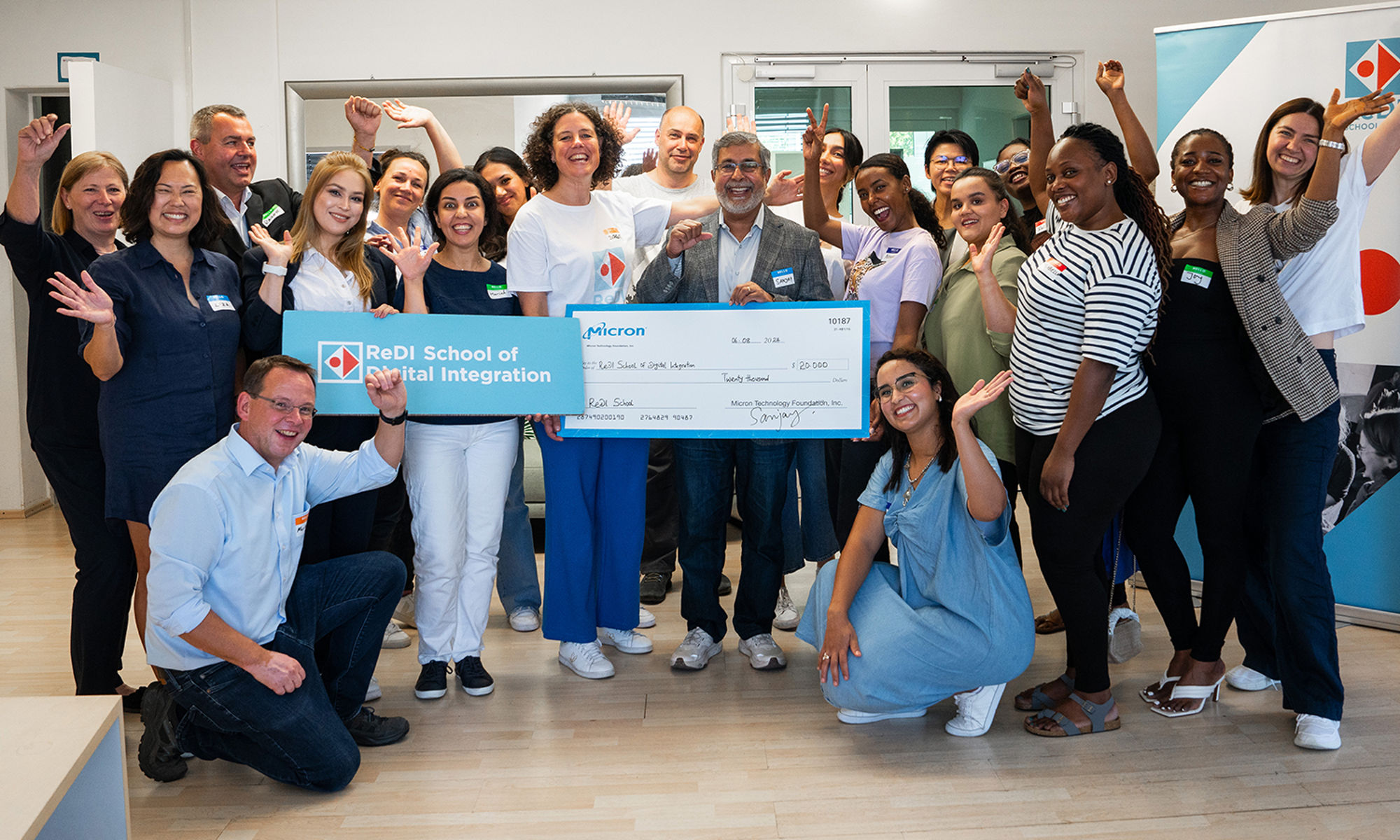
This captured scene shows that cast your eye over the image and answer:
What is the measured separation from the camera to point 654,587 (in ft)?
13.9

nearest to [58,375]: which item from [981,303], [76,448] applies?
[76,448]

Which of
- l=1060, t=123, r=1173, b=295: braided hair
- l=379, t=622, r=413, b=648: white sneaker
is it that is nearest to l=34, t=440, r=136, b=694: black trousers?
l=379, t=622, r=413, b=648: white sneaker

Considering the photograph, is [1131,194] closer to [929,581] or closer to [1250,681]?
[929,581]

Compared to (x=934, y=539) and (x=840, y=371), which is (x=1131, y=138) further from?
(x=934, y=539)

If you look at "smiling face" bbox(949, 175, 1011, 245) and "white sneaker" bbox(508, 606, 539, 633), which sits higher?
"smiling face" bbox(949, 175, 1011, 245)

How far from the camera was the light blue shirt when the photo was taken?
2.36 metres

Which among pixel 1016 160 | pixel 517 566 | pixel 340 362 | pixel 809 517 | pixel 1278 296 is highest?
pixel 1016 160

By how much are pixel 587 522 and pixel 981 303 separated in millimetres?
1389

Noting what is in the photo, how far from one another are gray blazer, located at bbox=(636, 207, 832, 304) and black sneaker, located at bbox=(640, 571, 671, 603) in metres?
1.39

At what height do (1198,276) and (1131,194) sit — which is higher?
(1131,194)

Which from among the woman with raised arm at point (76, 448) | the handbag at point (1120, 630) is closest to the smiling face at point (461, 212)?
the woman with raised arm at point (76, 448)

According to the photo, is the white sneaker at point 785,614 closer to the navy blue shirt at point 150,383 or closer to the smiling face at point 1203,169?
the smiling face at point 1203,169

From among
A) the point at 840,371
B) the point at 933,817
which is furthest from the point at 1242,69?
the point at 933,817

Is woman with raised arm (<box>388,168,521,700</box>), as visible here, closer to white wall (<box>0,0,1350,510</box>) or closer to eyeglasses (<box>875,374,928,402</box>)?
eyeglasses (<box>875,374,928,402</box>)
